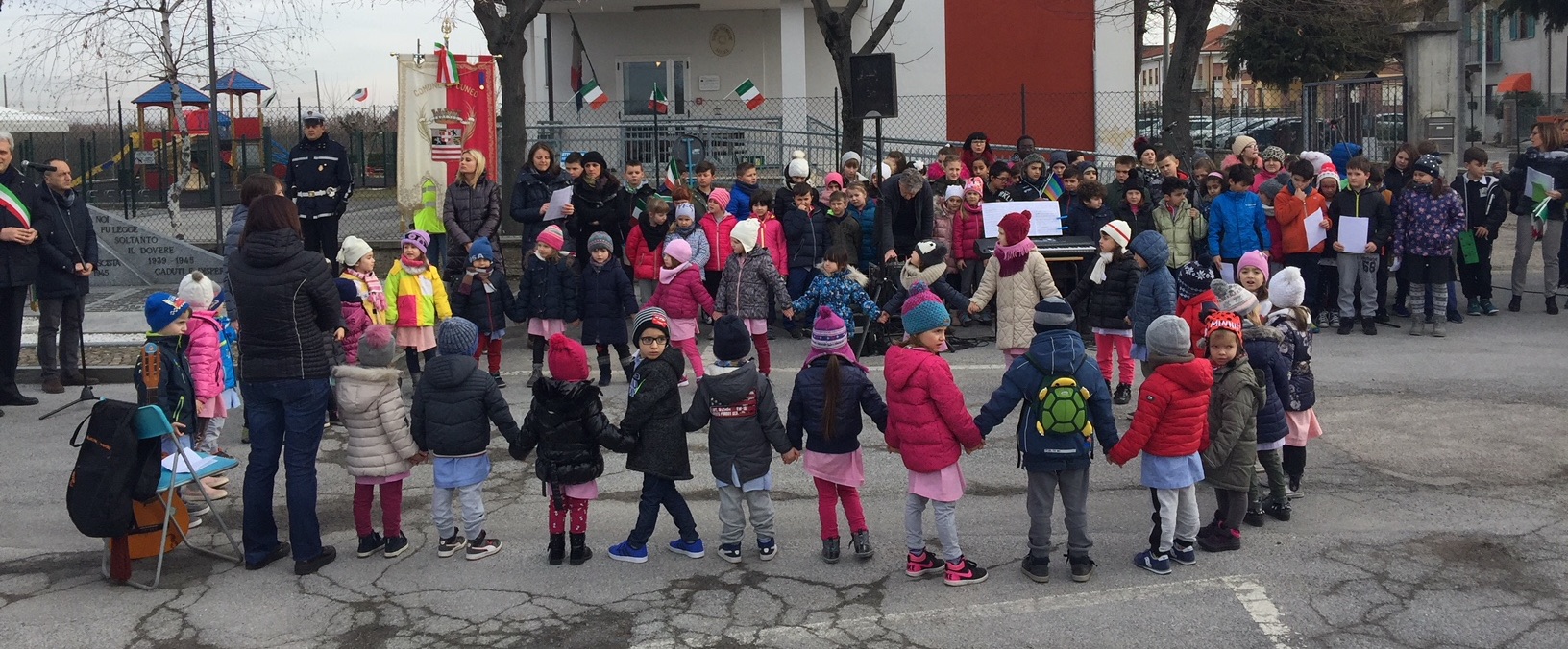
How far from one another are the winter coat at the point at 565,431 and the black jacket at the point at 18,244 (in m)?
6.22

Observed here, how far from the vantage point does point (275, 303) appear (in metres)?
6.69

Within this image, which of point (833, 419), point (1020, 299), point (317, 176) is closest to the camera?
point (833, 419)

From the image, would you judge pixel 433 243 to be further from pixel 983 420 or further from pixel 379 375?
pixel 983 420

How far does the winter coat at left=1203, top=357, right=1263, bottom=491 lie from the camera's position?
22.2 ft

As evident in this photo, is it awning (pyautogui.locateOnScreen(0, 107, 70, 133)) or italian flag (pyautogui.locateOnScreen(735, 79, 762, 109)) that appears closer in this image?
awning (pyautogui.locateOnScreen(0, 107, 70, 133))

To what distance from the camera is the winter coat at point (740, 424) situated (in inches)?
266

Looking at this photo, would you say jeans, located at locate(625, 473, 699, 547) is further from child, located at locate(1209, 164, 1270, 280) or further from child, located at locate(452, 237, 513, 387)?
child, located at locate(1209, 164, 1270, 280)

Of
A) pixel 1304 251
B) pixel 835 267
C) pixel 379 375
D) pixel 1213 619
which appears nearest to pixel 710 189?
pixel 835 267

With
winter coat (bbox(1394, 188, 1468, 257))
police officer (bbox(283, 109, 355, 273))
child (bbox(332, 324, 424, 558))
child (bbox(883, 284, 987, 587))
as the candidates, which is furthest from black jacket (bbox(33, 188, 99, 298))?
winter coat (bbox(1394, 188, 1468, 257))

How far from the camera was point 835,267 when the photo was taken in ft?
38.2

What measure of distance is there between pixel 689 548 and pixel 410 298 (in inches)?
175

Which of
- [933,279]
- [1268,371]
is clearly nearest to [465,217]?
[933,279]

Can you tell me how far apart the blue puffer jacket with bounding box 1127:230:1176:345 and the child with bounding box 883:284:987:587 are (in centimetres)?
327

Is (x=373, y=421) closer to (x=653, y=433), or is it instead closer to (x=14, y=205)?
(x=653, y=433)
